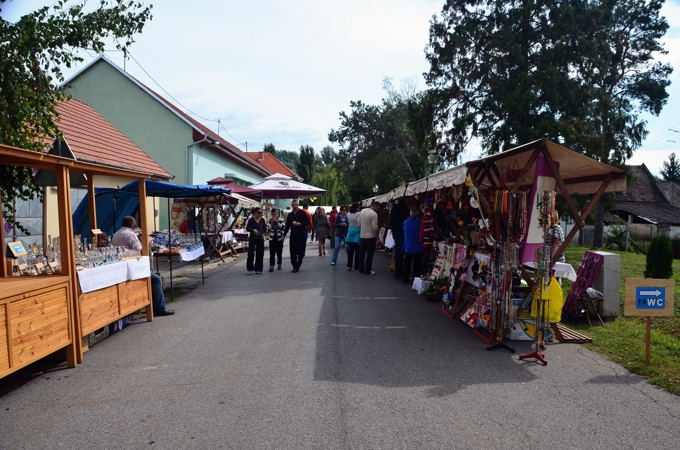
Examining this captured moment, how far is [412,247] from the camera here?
427 inches

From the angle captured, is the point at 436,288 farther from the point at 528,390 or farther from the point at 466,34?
the point at 466,34

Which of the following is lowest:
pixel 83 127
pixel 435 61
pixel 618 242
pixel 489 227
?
pixel 618 242

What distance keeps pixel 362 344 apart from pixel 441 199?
4364 millimetres

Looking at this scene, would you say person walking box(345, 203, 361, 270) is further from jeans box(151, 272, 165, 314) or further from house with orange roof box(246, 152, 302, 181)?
house with orange roof box(246, 152, 302, 181)

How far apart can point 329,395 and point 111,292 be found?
145 inches

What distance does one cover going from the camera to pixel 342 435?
145 inches

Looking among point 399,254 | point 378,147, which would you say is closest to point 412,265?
point 399,254

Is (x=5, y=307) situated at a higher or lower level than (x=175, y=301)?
higher

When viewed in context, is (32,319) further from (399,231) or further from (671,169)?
(671,169)

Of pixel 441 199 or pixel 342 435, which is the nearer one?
pixel 342 435

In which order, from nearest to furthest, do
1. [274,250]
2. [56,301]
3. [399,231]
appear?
1. [56,301]
2. [399,231]
3. [274,250]

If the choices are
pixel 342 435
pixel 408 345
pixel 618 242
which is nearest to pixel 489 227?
pixel 408 345

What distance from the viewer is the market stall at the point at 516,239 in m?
5.93

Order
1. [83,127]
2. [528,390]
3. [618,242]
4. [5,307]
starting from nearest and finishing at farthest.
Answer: [5,307] < [528,390] < [83,127] < [618,242]
